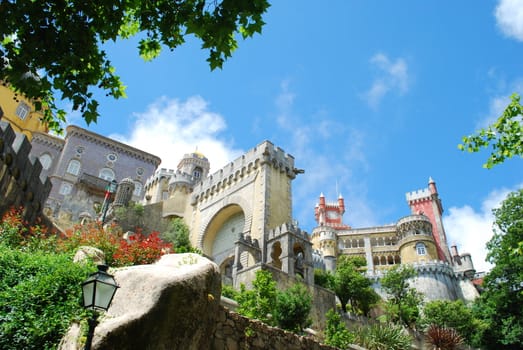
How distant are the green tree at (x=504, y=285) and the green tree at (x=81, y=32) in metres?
28.4

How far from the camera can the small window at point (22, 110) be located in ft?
118

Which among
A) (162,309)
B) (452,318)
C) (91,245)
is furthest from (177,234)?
(162,309)

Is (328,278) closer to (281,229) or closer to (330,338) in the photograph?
(281,229)

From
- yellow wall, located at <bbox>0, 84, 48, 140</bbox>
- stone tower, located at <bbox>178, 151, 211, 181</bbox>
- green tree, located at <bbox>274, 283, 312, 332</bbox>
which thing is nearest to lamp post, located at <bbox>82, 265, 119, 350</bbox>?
green tree, located at <bbox>274, 283, 312, 332</bbox>

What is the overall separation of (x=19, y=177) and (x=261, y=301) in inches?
372

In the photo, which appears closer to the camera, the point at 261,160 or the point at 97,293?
the point at 97,293

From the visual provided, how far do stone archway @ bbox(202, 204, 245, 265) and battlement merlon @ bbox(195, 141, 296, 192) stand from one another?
3139 mm

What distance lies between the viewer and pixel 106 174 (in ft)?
162

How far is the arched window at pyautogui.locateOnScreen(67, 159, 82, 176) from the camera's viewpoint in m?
46.8

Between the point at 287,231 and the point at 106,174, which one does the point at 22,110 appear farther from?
the point at 287,231

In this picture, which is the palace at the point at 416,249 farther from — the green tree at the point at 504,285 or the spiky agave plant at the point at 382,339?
the spiky agave plant at the point at 382,339

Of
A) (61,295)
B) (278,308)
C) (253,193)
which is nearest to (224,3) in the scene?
(61,295)

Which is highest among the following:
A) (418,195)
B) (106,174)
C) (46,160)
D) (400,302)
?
(418,195)

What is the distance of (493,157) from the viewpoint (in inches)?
394
